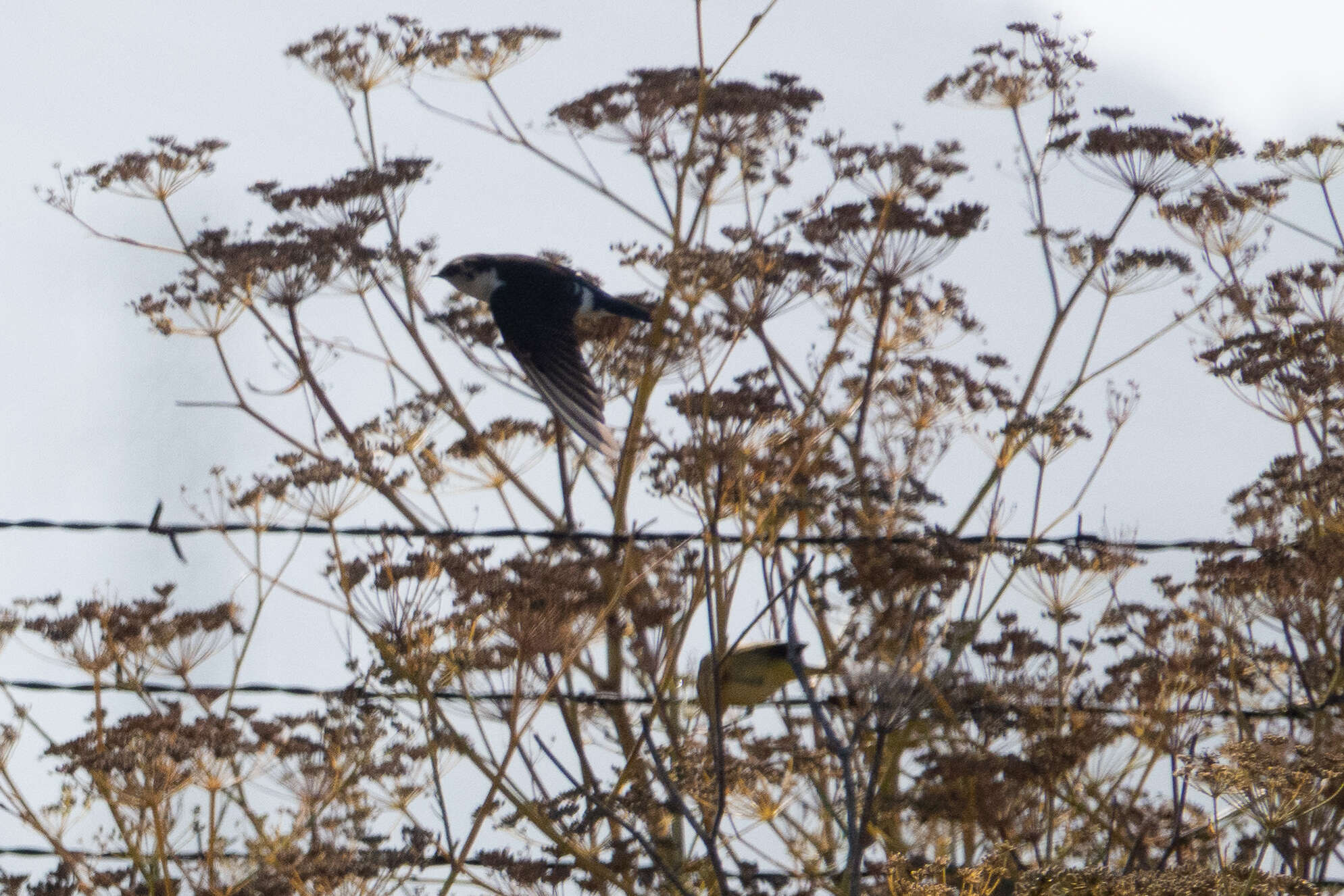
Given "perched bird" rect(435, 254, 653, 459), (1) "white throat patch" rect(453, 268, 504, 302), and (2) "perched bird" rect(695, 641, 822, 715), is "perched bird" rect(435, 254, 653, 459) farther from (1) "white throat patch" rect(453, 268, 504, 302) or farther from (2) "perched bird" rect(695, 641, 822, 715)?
(2) "perched bird" rect(695, 641, 822, 715)

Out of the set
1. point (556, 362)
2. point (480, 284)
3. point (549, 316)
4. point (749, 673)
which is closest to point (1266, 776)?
point (749, 673)

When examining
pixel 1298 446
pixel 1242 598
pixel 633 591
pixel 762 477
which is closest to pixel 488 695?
pixel 633 591

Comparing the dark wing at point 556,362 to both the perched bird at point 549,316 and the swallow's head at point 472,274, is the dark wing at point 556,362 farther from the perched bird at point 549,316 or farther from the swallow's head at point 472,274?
the swallow's head at point 472,274

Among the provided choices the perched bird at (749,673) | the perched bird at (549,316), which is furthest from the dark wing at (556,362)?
the perched bird at (749,673)

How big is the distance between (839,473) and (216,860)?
184 centimetres

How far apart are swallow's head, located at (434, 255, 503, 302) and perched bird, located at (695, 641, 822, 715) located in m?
1.92

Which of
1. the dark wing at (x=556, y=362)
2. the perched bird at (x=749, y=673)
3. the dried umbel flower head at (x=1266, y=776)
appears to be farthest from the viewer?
the dark wing at (x=556, y=362)

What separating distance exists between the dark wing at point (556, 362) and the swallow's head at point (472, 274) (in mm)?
310

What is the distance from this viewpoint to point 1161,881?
8.43 feet

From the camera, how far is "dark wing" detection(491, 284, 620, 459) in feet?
14.3

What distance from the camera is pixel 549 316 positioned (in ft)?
15.6

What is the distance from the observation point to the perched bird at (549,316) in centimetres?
442

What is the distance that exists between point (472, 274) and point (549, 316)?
55 centimetres

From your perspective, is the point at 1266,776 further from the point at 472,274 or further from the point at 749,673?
the point at 472,274
